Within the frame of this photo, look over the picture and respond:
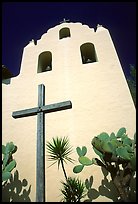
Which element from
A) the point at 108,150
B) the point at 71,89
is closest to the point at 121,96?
the point at 71,89

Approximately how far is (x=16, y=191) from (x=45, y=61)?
19.4ft

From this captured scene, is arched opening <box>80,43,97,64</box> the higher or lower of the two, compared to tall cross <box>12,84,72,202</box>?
higher

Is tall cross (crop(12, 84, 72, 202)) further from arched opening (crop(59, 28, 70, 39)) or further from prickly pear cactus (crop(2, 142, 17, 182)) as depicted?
arched opening (crop(59, 28, 70, 39))

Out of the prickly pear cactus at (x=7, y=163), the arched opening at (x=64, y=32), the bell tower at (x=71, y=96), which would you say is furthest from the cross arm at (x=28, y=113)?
the arched opening at (x=64, y=32)

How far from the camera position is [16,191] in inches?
255

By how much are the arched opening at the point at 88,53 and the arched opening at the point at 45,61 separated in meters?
1.49

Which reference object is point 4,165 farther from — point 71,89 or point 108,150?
point 71,89

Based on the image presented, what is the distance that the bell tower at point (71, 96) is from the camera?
6.68m

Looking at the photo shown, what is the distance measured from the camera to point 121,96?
7.15 metres

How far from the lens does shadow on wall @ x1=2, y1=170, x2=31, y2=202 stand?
6379 millimetres

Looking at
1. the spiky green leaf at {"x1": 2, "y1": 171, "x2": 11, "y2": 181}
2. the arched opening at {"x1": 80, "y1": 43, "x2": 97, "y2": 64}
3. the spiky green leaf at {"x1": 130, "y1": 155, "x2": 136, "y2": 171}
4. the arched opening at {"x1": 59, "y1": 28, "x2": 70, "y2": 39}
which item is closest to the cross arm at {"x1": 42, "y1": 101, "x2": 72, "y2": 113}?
the spiky green leaf at {"x1": 2, "y1": 171, "x2": 11, "y2": 181}

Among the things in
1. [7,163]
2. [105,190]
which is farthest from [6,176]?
[105,190]

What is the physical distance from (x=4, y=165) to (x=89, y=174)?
236 cm

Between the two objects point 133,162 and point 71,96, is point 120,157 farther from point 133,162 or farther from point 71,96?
point 71,96
